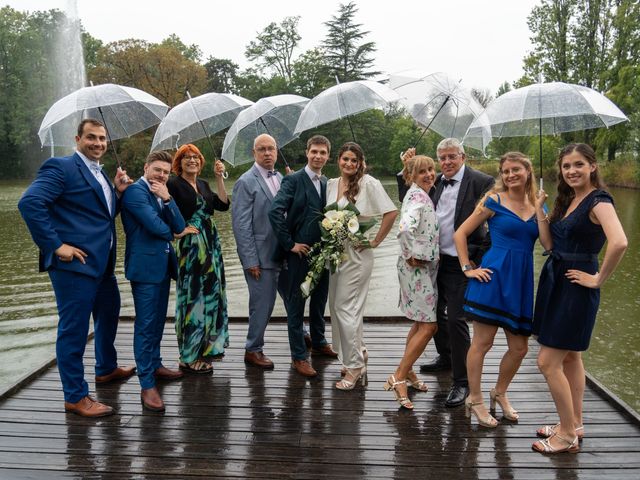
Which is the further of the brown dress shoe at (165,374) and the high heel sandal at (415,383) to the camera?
the brown dress shoe at (165,374)

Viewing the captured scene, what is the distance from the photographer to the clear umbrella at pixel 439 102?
196 inches

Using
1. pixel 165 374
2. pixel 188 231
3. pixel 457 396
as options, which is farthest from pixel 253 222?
pixel 457 396

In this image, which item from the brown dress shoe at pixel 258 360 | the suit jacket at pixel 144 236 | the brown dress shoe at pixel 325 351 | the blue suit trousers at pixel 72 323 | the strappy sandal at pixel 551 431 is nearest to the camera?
the strappy sandal at pixel 551 431

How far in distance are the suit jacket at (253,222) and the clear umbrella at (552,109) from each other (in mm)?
1927

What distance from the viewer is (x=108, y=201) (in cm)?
422

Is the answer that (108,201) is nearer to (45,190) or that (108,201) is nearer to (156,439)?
(45,190)

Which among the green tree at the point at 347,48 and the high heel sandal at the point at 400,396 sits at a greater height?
the green tree at the point at 347,48

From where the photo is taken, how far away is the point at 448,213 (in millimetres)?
4387

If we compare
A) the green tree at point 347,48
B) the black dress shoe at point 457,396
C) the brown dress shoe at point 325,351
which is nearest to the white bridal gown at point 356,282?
the black dress shoe at point 457,396

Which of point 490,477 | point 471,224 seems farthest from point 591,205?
point 490,477

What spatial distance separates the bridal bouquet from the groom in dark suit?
22 cm

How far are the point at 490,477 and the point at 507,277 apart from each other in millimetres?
1238

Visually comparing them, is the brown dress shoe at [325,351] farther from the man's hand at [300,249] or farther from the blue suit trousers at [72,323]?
the blue suit trousers at [72,323]

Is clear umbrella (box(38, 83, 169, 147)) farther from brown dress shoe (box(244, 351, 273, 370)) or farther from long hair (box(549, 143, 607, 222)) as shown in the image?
long hair (box(549, 143, 607, 222))
